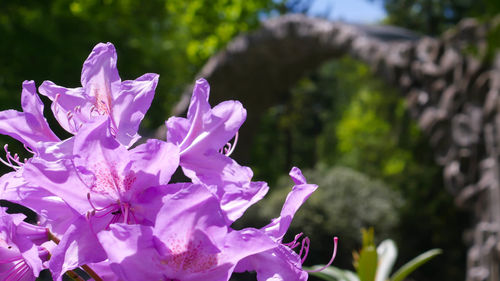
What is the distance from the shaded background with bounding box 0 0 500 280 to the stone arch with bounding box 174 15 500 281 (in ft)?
5.76

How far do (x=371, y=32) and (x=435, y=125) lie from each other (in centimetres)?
150

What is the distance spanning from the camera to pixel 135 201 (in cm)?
55

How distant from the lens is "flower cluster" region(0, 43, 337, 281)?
51 centimetres

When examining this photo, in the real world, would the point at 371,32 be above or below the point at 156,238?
below

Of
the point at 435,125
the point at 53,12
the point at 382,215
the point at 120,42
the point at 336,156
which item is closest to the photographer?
the point at 435,125

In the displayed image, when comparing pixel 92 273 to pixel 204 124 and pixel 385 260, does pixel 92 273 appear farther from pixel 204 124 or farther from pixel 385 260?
pixel 385 260

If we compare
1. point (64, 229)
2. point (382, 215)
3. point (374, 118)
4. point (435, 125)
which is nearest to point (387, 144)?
point (374, 118)

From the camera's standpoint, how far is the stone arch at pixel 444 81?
420 cm

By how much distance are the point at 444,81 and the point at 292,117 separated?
628 centimetres

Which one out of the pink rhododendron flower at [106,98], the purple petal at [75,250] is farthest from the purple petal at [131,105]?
the purple petal at [75,250]

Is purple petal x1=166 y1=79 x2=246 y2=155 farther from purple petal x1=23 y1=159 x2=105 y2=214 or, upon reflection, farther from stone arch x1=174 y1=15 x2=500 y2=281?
stone arch x1=174 y1=15 x2=500 y2=281

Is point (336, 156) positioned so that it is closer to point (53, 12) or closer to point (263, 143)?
point (263, 143)

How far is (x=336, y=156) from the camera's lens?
13.1 metres

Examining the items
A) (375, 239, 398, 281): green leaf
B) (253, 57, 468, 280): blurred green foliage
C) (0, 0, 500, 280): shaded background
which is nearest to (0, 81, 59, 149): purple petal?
(375, 239, 398, 281): green leaf
